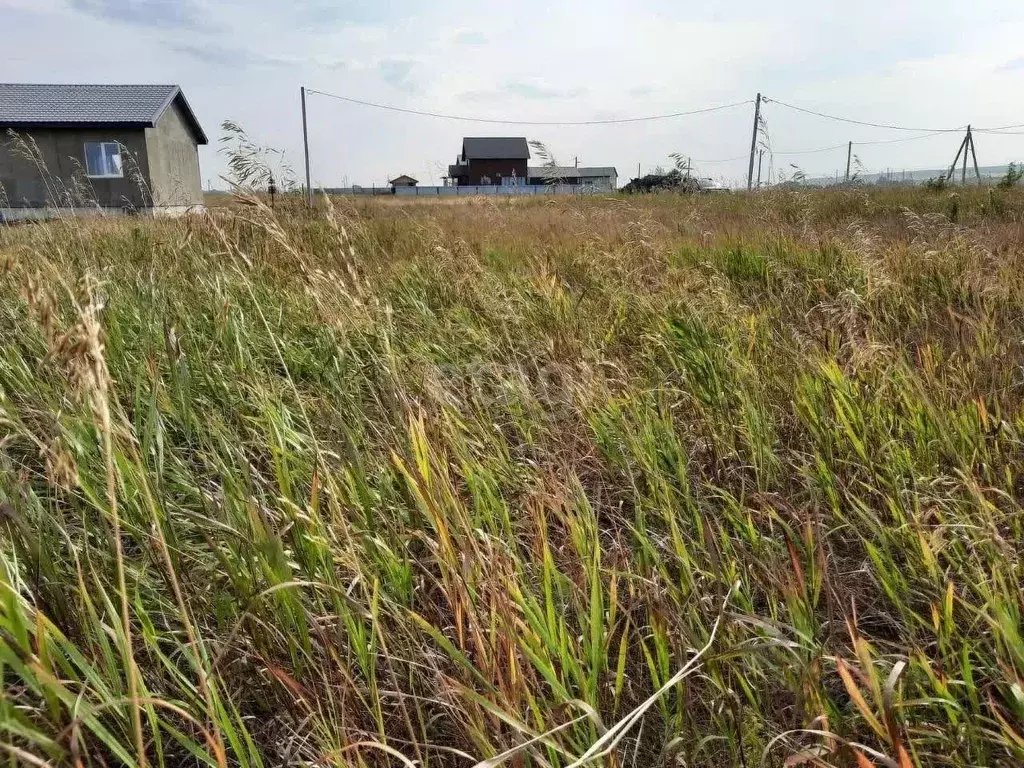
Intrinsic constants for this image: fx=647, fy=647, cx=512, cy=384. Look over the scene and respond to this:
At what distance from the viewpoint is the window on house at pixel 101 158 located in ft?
65.8

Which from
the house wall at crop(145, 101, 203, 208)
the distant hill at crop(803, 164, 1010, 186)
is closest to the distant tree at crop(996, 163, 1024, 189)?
the distant hill at crop(803, 164, 1010, 186)

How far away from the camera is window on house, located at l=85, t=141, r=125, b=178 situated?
65.8ft

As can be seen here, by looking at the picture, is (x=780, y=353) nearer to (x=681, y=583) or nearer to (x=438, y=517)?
(x=681, y=583)

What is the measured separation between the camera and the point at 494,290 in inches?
137

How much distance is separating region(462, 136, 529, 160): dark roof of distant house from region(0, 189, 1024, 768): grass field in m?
56.4

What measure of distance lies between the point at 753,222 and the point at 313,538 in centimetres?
678

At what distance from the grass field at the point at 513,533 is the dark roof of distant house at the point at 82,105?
2085 cm

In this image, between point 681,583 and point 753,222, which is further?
point 753,222

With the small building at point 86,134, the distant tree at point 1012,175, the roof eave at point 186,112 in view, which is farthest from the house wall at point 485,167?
the distant tree at point 1012,175

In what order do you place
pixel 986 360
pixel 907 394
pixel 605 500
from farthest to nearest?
pixel 986 360 → pixel 907 394 → pixel 605 500

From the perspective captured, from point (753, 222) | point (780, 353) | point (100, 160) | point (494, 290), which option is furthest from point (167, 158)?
point (780, 353)

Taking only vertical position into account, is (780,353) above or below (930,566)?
above

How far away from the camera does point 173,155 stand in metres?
23.3

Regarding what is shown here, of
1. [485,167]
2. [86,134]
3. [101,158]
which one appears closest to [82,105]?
[86,134]
